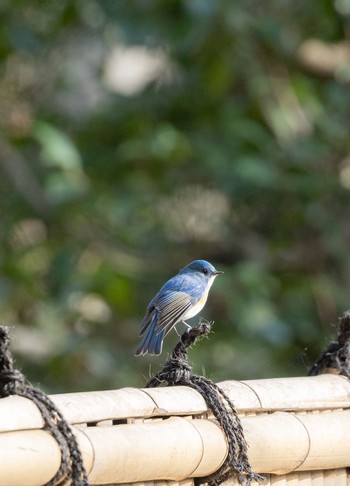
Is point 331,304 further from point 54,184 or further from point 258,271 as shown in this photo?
point 54,184

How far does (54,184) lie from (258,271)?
912 millimetres

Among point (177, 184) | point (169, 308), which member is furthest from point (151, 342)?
point (177, 184)

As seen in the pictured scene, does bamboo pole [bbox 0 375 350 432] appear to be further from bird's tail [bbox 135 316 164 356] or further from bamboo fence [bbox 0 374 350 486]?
bird's tail [bbox 135 316 164 356]

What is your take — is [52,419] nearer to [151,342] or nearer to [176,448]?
[176,448]

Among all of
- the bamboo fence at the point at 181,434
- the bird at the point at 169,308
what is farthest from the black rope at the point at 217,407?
the bird at the point at 169,308

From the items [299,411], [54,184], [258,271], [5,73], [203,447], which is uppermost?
[5,73]

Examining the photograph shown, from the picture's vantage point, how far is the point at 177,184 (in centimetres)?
512

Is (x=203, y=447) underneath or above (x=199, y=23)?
underneath

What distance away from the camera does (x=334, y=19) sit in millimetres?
4699

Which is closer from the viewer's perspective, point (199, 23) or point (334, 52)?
point (199, 23)

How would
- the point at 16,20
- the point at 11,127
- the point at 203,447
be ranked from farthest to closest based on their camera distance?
the point at 11,127 → the point at 16,20 → the point at 203,447

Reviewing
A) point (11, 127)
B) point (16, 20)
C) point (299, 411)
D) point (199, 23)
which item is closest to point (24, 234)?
point (11, 127)

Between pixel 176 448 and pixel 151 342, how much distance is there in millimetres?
711

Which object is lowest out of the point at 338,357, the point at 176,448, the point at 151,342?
the point at 176,448
